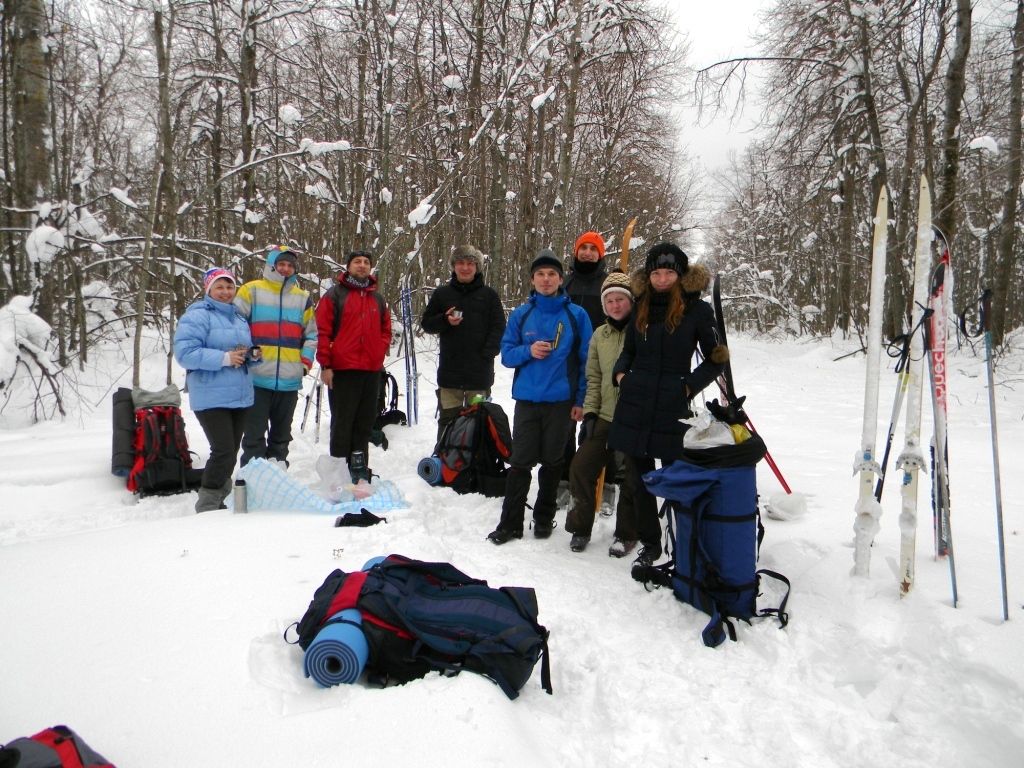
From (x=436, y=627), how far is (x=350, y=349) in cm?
301

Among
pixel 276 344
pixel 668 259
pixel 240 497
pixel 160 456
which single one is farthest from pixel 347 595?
pixel 160 456

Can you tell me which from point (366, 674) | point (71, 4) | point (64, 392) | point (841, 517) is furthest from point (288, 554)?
point (71, 4)

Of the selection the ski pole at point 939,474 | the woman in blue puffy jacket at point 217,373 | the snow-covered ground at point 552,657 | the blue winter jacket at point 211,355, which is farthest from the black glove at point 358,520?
the ski pole at point 939,474

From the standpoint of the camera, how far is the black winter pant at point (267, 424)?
16.0 feet

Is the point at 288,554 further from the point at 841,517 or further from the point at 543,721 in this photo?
the point at 841,517

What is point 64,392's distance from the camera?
278 inches

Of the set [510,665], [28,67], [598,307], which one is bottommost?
[510,665]

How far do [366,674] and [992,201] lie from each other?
19423mm

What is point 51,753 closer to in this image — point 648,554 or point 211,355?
point 648,554

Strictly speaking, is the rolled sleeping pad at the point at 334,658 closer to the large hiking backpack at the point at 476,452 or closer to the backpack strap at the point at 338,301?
the large hiking backpack at the point at 476,452

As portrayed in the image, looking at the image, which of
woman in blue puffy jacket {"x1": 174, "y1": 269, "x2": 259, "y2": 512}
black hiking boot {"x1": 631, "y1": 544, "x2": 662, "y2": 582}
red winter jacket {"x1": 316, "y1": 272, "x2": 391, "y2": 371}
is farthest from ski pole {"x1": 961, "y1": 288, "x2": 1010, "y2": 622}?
woman in blue puffy jacket {"x1": 174, "y1": 269, "x2": 259, "y2": 512}

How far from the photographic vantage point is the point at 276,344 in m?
4.82

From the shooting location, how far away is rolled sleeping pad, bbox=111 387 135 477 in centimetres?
489

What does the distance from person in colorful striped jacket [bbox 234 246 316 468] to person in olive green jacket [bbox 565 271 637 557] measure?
2454 millimetres
